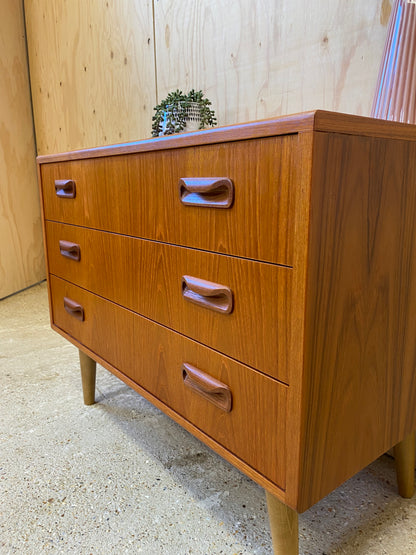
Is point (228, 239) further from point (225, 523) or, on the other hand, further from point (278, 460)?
point (225, 523)

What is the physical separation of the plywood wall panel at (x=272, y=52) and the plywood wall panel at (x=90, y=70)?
6.4 inches

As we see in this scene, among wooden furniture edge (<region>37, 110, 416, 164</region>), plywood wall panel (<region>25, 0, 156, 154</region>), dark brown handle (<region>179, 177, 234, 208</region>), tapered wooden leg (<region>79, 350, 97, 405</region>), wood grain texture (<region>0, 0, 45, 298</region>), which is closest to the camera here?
wooden furniture edge (<region>37, 110, 416, 164</region>)

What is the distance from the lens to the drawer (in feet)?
1.90

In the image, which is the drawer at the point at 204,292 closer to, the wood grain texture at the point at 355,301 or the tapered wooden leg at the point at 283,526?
the wood grain texture at the point at 355,301

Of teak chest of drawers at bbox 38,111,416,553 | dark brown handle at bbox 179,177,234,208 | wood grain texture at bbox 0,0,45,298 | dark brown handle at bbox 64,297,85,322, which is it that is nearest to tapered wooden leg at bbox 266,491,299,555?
teak chest of drawers at bbox 38,111,416,553

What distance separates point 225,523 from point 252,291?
0.54m

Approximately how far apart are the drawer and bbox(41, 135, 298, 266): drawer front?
24 mm

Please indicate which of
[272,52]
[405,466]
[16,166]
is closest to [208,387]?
[405,466]

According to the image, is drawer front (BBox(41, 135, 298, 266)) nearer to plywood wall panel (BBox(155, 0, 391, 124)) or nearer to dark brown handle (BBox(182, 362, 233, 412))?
dark brown handle (BBox(182, 362, 233, 412))

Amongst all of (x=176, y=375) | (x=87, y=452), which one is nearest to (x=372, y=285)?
(x=176, y=375)

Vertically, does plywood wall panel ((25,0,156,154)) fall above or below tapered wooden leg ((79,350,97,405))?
above

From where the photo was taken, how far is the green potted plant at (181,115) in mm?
1099

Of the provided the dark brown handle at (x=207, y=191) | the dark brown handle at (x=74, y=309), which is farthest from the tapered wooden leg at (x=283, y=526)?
the dark brown handle at (x=74, y=309)

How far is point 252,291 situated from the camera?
1.98 feet
